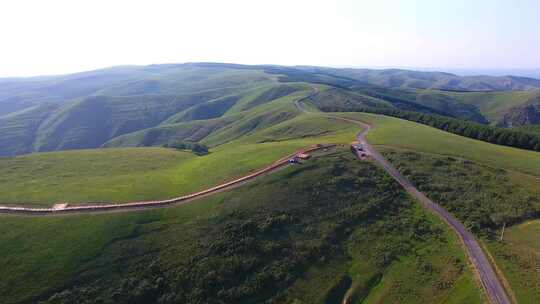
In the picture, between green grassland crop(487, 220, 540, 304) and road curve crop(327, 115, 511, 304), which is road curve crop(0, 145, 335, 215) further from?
green grassland crop(487, 220, 540, 304)

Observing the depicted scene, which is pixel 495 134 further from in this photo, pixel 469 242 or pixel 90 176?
pixel 90 176

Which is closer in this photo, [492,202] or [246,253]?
[246,253]

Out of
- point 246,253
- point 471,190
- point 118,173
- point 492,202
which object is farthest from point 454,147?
point 118,173

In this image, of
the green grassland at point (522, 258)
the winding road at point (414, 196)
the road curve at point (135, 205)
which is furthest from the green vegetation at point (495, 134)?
the road curve at point (135, 205)

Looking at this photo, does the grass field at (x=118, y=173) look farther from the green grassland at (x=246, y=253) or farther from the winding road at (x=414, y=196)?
the green grassland at (x=246, y=253)

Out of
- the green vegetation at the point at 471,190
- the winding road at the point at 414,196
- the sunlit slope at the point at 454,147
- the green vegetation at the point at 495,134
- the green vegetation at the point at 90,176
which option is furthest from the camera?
the green vegetation at the point at 495,134

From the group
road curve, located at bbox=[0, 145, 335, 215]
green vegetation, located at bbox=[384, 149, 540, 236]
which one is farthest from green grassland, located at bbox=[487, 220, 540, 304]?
road curve, located at bbox=[0, 145, 335, 215]

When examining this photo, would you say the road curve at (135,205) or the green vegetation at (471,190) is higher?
the green vegetation at (471,190)
